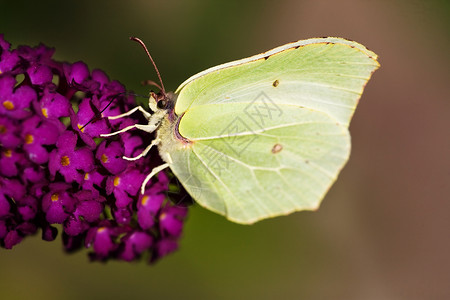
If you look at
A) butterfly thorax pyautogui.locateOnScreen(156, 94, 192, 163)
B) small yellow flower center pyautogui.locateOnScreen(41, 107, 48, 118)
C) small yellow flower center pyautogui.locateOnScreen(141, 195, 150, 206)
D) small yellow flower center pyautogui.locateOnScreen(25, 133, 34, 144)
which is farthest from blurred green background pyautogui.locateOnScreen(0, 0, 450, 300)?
small yellow flower center pyautogui.locateOnScreen(25, 133, 34, 144)

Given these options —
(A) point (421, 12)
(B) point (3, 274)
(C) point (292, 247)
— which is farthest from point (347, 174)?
(B) point (3, 274)

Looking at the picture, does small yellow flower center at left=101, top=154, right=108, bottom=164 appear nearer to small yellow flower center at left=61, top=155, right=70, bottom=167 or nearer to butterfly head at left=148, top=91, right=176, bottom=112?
small yellow flower center at left=61, top=155, right=70, bottom=167

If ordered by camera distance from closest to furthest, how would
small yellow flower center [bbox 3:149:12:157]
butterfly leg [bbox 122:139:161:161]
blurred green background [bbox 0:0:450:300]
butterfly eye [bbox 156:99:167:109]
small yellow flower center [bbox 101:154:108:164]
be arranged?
1. small yellow flower center [bbox 3:149:12:157]
2. small yellow flower center [bbox 101:154:108:164]
3. butterfly leg [bbox 122:139:161:161]
4. butterfly eye [bbox 156:99:167:109]
5. blurred green background [bbox 0:0:450:300]

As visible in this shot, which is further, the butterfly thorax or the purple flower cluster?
the butterfly thorax

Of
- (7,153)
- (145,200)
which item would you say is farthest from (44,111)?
(145,200)

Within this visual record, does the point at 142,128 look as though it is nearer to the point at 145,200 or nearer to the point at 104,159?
the point at 104,159

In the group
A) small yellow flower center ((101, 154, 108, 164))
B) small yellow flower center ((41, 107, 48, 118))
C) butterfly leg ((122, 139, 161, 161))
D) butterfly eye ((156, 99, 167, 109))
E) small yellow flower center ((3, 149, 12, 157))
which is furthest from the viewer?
butterfly eye ((156, 99, 167, 109))

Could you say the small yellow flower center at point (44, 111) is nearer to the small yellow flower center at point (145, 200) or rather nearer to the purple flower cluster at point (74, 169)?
the purple flower cluster at point (74, 169)
